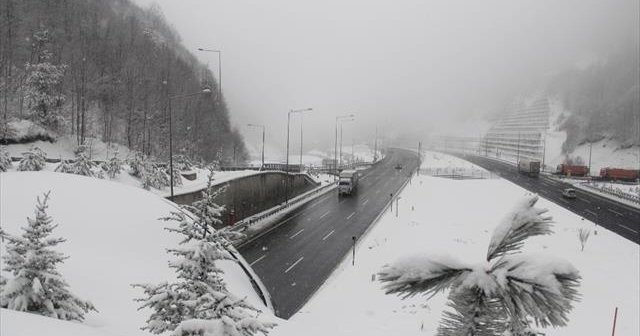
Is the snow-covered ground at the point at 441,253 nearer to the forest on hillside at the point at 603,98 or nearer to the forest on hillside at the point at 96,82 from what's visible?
the forest on hillside at the point at 96,82

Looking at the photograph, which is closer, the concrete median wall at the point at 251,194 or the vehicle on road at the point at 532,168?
the concrete median wall at the point at 251,194

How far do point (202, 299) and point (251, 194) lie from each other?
43.2 meters

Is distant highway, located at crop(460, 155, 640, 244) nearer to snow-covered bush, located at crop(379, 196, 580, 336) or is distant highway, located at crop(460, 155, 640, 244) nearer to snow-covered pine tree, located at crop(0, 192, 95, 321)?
snow-covered pine tree, located at crop(0, 192, 95, 321)

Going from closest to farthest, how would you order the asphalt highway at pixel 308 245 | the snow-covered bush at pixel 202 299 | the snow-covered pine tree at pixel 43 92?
the snow-covered bush at pixel 202 299 → the asphalt highway at pixel 308 245 → the snow-covered pine tree at pixel 43 92

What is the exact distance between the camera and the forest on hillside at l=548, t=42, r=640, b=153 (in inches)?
4352

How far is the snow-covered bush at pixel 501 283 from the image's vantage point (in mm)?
1573

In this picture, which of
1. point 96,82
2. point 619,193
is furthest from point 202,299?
point 96,82

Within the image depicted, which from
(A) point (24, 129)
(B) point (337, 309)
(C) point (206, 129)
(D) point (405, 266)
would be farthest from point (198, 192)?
(C) point (206, 129)

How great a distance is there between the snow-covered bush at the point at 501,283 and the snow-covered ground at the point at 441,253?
0.12 metres

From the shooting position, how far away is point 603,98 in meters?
140

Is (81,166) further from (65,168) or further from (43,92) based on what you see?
(43,92)

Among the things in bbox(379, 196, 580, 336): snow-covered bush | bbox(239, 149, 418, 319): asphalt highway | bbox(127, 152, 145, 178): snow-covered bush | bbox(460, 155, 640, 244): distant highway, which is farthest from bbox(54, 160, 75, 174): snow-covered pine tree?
bbox(460, 155, 640, 244): distant highway

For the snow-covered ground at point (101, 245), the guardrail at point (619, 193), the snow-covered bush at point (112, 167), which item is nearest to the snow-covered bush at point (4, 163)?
the snow-covered bush at point (112, 167)

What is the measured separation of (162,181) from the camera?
118 feet
